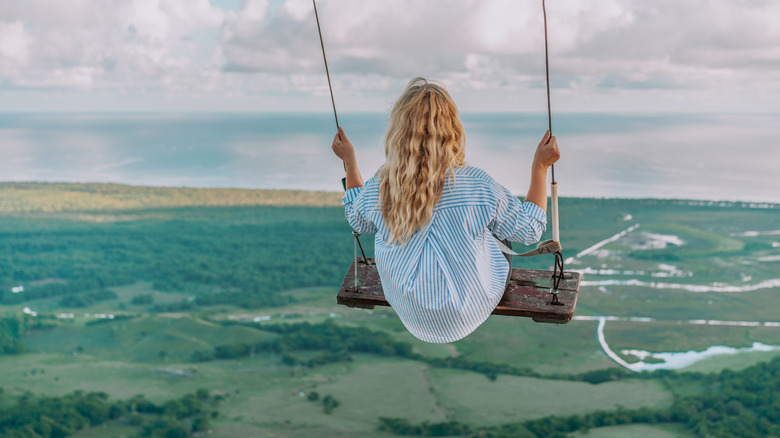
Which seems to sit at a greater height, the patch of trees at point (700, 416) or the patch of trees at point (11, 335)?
the patch of trees at point (11, 335)

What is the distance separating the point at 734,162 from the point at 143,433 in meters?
46.4

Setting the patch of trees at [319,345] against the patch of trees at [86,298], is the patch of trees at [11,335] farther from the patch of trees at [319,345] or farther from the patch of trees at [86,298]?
the patch of trees at [319,345]

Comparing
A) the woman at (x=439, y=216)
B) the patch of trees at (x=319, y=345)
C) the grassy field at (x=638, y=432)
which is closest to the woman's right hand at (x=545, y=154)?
the woman at (x=439, y=216)

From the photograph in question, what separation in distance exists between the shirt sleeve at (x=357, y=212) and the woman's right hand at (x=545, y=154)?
554mm

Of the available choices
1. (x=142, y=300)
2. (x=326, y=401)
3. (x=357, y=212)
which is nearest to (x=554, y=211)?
(x=357, y=212)

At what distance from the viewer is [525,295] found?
230 cm

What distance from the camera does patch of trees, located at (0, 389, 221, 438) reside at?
32.2 metres

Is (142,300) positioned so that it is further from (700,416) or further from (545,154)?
(545,154)

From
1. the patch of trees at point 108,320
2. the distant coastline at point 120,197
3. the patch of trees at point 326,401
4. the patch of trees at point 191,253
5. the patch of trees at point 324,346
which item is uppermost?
the distant coastline at point 120,197

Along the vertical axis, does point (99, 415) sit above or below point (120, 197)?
below

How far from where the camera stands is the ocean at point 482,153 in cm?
5050

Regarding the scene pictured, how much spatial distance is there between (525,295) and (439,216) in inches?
21.2

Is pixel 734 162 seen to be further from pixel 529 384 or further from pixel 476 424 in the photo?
pixel 476 424

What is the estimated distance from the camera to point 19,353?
3884cm
